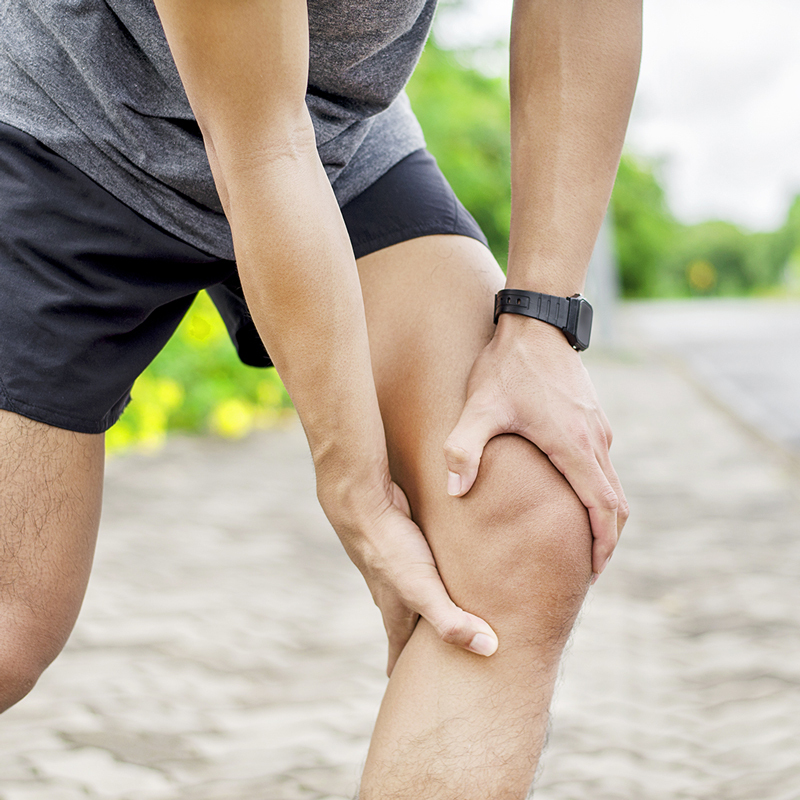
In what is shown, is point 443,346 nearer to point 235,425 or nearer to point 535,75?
point 535,75

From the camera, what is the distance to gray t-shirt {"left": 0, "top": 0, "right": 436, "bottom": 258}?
1186mm

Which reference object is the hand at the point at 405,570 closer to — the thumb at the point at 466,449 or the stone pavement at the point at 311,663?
the thumb at the point at 466,449

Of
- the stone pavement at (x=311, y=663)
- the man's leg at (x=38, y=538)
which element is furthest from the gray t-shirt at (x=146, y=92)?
the stone pavement at (x=311, y=663)

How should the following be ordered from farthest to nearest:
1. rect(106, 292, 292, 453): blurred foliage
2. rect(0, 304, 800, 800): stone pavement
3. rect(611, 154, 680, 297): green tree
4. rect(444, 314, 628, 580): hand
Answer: rect(611, 154, 680, 297): green tree, rect(106, 292, 292, 453): blurred foliage, rect(0, 304, 800, 800): stone pavement, rect(444, 314, 628, 580): hand

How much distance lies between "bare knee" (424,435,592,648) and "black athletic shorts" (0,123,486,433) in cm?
41

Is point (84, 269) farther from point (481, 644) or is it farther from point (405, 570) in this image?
point (481, 644)

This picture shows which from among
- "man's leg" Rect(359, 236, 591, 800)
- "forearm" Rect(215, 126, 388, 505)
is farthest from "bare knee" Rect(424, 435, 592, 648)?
"forearm" Rect(215, 126, 388, 505)

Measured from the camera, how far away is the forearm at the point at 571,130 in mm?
1216

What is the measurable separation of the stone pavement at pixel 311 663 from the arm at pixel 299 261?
0.88m

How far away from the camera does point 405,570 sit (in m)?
1.12

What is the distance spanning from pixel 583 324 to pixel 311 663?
1.97 metres

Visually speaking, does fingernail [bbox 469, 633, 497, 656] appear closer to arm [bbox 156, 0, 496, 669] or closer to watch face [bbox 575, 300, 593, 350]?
arm [bbox 156, 0, 496, 669]

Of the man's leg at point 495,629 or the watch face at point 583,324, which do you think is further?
the watch face at point 583,324

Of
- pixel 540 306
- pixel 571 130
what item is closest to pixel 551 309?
pixel 540 306
